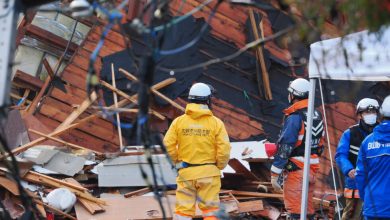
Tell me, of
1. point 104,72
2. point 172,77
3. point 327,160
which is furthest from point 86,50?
point 327,160

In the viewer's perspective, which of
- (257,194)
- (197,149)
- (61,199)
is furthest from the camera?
(257,194)

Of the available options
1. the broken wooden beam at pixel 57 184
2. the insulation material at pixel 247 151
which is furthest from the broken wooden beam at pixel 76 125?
the insulation material at pixel 247 151

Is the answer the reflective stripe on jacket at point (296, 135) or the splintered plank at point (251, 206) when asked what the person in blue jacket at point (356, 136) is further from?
the splintered plank at point (251, 206)

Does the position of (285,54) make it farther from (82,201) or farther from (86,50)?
(82,201)

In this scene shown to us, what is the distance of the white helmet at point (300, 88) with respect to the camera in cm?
1104

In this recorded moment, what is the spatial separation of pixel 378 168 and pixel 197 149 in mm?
2603

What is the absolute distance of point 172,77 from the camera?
48.6ft

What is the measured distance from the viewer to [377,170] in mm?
8703

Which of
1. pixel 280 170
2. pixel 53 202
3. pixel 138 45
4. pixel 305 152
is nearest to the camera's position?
pixel 305 152

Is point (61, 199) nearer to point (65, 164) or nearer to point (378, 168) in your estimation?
point (65, 164)

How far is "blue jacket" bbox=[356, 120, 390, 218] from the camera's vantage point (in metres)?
8.63

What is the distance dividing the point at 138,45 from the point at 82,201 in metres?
3.51

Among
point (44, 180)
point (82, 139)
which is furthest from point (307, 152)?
point (82, 139)

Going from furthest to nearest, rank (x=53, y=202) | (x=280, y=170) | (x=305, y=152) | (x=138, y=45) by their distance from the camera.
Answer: (x=138, y=45) → (x=53, y=202) → (x=280, y=170) → (x=305, y=152)
